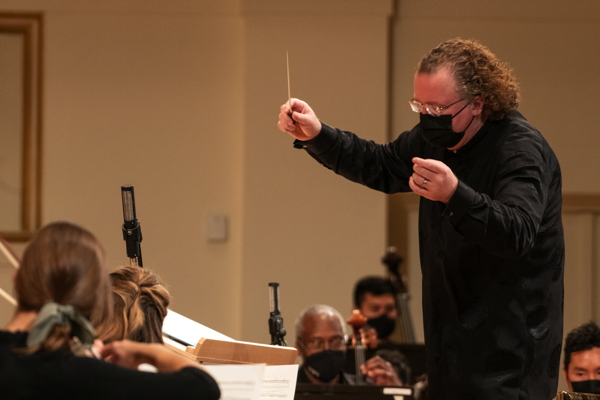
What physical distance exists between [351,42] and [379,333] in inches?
65.9

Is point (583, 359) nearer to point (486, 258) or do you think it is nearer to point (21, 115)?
point (486, 258)

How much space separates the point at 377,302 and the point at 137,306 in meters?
2.87

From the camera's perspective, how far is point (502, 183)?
5.68 feet

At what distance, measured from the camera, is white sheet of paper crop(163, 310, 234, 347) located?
188cm

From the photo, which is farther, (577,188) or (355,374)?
(577,188)

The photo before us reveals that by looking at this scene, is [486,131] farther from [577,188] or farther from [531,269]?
[577,188]

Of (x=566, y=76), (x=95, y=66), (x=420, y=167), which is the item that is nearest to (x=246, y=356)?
(x=420, y=167)

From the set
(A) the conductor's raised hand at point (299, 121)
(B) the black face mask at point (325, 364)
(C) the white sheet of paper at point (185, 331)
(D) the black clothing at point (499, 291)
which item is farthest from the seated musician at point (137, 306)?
(B) the black face mask at point (325, 364)

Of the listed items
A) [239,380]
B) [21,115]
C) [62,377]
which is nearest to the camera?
[62,377]

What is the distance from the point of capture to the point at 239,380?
4.85ft

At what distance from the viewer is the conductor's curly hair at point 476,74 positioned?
185cm

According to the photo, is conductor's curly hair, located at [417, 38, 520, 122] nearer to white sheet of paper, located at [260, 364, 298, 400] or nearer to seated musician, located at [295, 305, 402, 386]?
white sheet of paper, located at [260, 364, 298, 400]

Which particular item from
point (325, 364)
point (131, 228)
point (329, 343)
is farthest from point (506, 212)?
point (329, 343)

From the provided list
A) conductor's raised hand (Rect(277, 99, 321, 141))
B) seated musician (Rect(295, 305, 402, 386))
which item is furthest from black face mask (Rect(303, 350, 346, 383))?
conductor's raised hand (Rect(277, 99, 321, 141))
